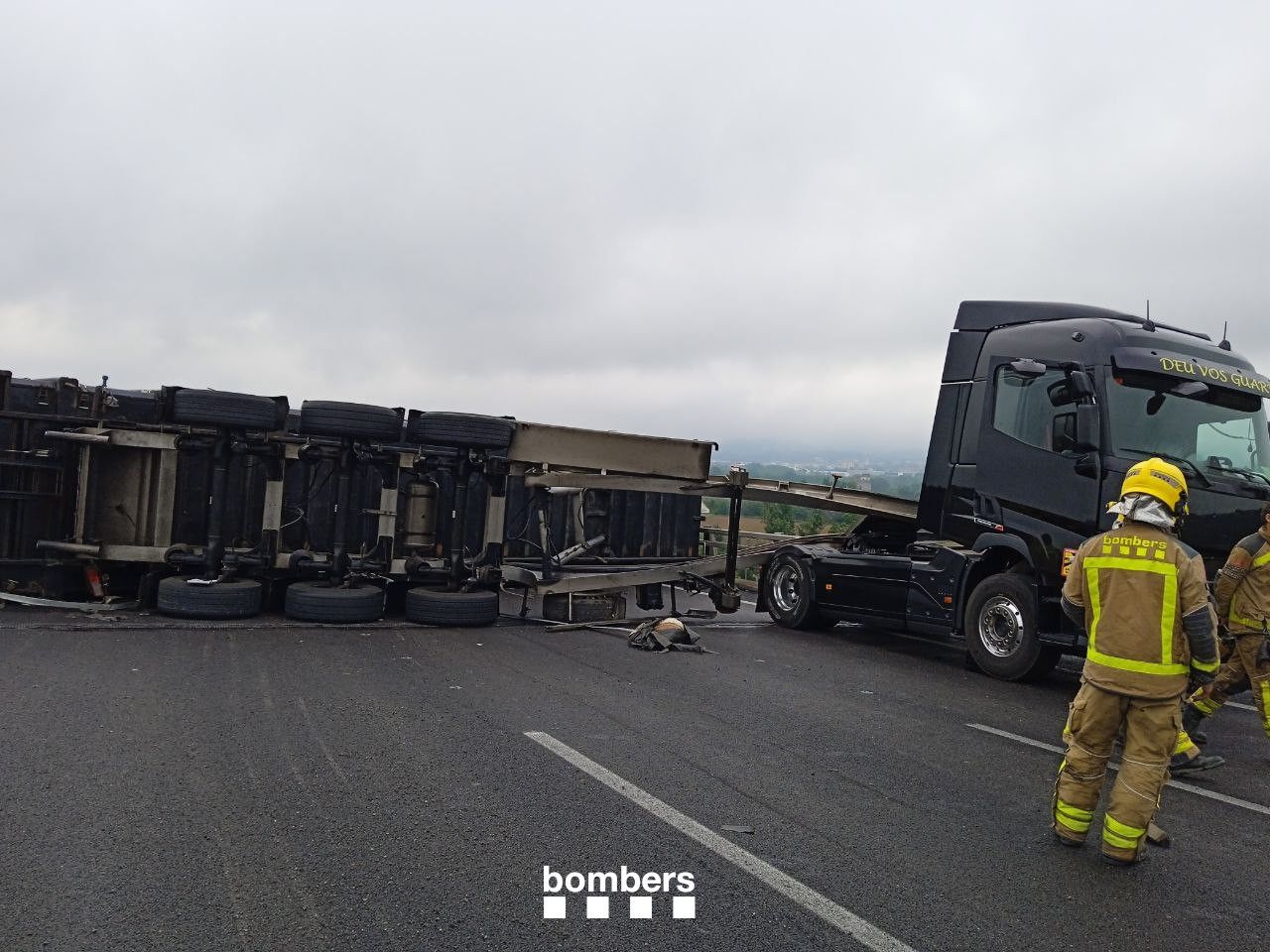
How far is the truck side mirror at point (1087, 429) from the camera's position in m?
8.38

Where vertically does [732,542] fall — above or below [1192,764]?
above

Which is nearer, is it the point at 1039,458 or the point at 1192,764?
the point at 1192,764

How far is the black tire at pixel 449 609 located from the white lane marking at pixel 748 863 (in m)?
5.10

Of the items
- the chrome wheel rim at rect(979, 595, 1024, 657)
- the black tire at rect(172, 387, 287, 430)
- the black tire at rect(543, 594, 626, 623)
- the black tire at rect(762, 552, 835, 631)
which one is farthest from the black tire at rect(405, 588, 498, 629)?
the chrome wheel rim at rect(979, 595, 1024, 657)

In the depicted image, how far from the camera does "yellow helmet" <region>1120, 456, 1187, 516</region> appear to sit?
480cm

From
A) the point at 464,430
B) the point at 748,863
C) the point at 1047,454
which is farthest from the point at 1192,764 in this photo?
the point at 464,430

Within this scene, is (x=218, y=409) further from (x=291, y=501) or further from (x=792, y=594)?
(x=792, y=594)

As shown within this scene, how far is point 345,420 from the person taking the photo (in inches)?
424

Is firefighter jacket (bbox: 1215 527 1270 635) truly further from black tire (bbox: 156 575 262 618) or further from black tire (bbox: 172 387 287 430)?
black tire (bbox: 172 387 287 430)

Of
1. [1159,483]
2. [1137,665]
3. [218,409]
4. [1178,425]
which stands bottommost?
[1137,665]

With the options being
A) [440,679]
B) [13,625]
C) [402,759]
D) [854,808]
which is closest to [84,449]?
[13,625]

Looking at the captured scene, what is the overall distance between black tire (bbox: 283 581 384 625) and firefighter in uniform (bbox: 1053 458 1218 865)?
7.54 metres

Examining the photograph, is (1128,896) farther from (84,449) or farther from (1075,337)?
(84,449)

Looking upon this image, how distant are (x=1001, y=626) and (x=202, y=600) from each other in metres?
7.86
